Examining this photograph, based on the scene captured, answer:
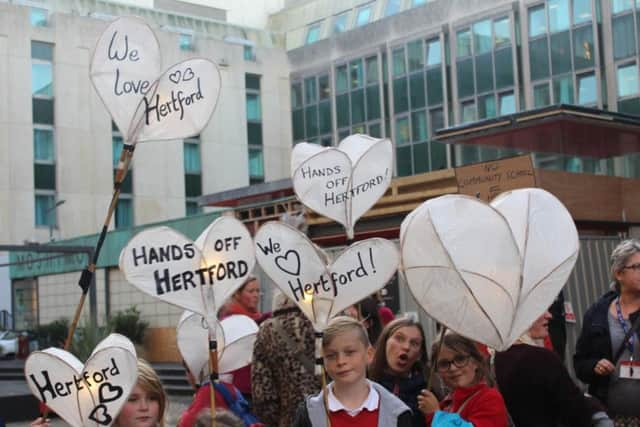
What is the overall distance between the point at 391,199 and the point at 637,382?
1312 cm

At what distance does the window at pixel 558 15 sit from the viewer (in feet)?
103

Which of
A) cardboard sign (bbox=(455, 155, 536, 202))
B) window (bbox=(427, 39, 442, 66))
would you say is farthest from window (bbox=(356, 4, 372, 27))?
cardboard sign (bbox=(455, 155, 536, 202))

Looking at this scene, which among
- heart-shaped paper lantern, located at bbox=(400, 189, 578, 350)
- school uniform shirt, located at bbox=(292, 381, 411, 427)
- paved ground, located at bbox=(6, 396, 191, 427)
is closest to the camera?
school uniform shirt, located at bbox=(292, 381, 411, 427)

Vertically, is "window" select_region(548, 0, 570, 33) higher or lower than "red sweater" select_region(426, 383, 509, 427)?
higher

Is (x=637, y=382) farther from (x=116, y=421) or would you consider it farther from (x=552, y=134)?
(x=552, y=134)

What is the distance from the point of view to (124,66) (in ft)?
17.6

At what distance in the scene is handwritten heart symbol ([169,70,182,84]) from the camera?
5359mm

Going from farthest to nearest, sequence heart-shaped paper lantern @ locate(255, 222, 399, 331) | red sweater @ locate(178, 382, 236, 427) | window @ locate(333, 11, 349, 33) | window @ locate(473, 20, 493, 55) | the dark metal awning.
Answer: window @ locate(333, 11, 349, 33) → window @ locate(473, 20, 493, 55) → the dark metal awning → red sweater @ locate(178, 382, 236, 427) → heart-shaped paper lantern @ locate(255, 222, 399, 331)

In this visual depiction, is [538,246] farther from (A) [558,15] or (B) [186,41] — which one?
(B) [186,41]

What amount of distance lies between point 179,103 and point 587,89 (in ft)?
88.5

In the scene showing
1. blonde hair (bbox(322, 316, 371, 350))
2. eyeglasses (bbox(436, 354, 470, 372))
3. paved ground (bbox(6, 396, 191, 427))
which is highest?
blonde hair (bbox(322, 316, 371, 350))

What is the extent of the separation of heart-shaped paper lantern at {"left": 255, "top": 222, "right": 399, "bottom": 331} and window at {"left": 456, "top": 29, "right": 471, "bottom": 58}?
30.5 metres

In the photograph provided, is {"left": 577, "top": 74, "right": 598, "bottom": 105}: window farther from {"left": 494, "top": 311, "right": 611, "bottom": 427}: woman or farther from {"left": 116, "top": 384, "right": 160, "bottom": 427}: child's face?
{"left": 116, "top": 384, "right": 160, "bottom": 427}: child's face

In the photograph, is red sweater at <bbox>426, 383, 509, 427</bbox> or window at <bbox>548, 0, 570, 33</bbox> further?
window at <bbox>548, 0, 570, 33</bbox>
